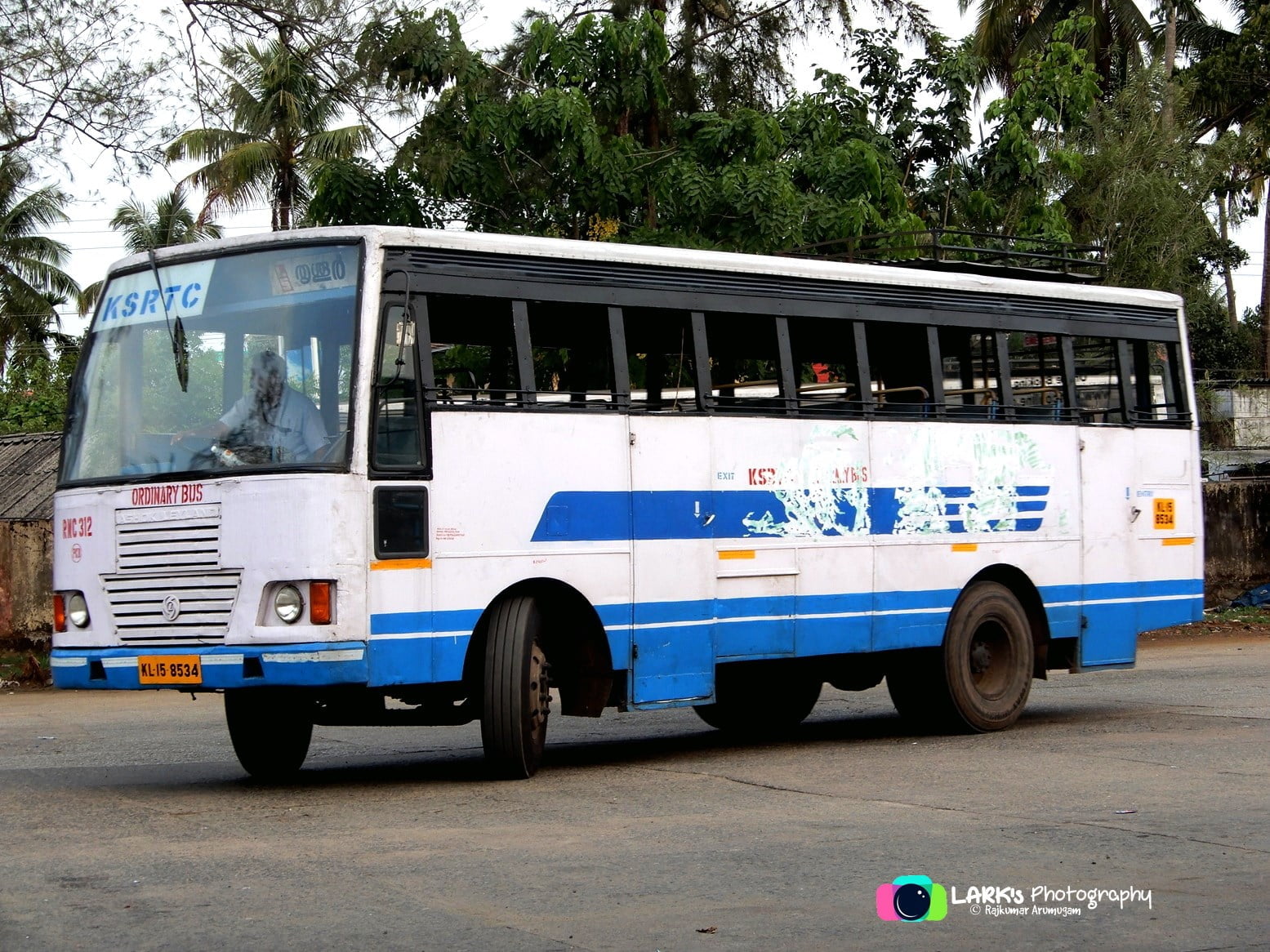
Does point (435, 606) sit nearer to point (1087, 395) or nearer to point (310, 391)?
point (310, 391)

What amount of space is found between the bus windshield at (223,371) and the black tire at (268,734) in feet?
5.11

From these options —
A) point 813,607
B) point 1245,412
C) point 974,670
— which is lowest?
point 974,670

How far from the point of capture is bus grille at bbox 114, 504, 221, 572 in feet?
30.2

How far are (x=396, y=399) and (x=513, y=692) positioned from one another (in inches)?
65.9

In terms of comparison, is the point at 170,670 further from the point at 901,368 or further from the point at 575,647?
the point at 901,368

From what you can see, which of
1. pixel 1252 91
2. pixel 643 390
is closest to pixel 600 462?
pixel 643 390

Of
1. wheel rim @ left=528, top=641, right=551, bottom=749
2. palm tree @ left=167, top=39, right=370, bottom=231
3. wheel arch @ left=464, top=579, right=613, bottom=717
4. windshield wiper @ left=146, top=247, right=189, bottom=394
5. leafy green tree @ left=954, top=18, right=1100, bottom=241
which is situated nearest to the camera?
windshield wiper @ left=146, top=247, right=189, bottom=394

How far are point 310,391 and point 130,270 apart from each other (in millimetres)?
1697

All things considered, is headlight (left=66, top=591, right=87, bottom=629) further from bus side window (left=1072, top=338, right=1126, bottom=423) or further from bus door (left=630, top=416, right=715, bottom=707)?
bus side window (left=1072, top=338, right=1126, bottom=423)

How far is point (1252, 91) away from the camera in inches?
1235

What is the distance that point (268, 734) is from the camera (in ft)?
33.7

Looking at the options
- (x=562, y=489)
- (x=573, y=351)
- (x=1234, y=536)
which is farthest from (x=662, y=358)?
(x=1234, y=536)

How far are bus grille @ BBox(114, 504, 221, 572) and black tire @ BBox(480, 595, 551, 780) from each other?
1545 mm

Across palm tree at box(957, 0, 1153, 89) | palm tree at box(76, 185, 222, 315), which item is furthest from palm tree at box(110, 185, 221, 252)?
palm tree at box(957, 0, 1153, 89)
